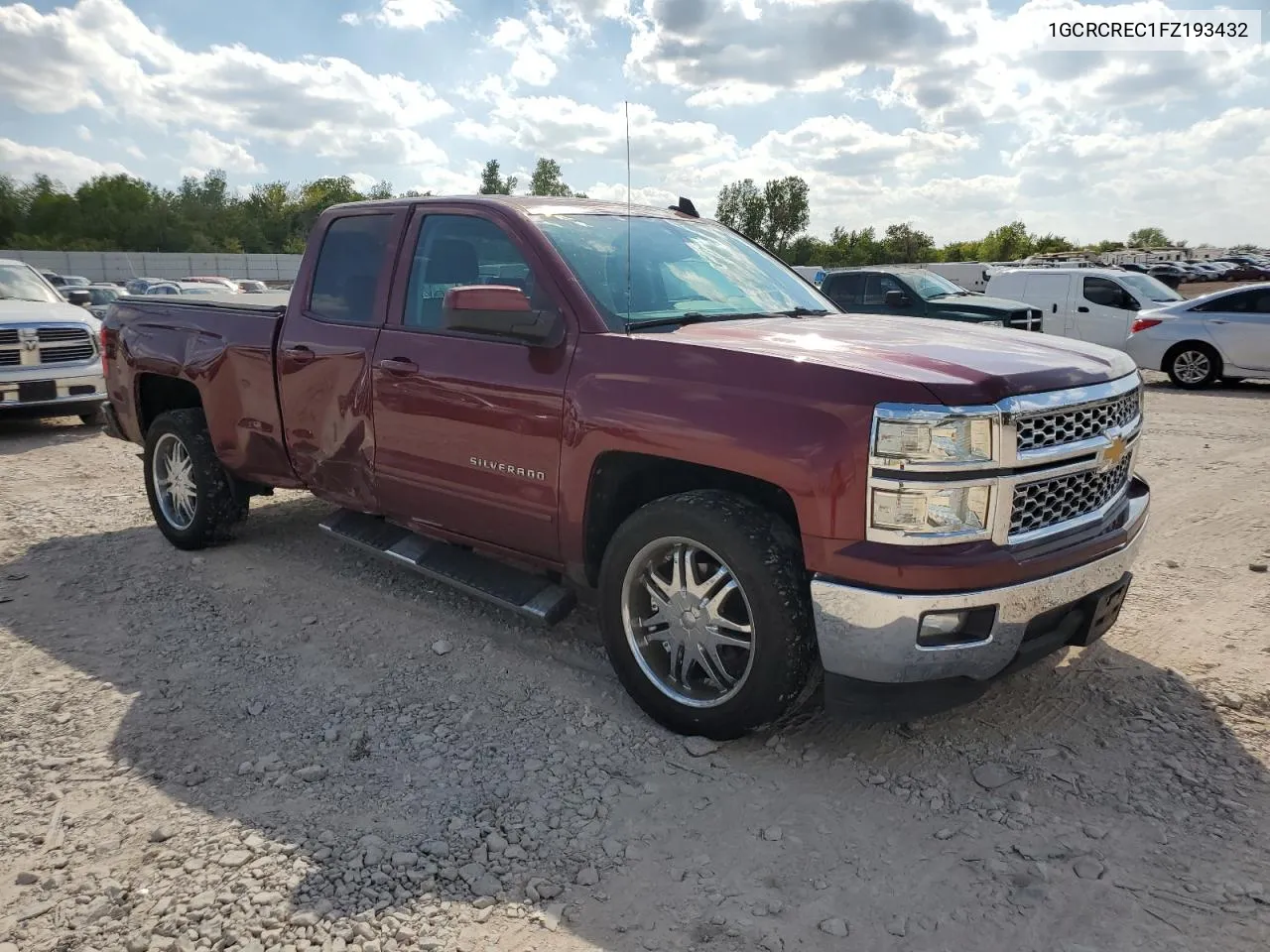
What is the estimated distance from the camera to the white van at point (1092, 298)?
15.7m

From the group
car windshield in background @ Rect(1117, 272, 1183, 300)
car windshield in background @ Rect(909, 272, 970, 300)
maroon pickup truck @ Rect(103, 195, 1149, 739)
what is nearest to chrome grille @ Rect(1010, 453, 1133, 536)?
maroon pickup truck @ Rect(103, 195, 1149, 739)

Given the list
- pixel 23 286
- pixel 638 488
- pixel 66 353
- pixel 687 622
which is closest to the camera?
pixel 687 622

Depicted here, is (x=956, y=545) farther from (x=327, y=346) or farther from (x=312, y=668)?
(x=327, y=346)

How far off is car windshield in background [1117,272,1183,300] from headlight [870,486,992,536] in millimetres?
14848

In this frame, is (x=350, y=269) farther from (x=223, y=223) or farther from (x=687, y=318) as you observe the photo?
(x=223, y=223)

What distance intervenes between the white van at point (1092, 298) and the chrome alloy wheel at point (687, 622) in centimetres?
1414

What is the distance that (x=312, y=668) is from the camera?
13.9 ft

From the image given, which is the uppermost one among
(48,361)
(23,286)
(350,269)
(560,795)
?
(350,269)

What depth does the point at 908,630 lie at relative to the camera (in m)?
2.94

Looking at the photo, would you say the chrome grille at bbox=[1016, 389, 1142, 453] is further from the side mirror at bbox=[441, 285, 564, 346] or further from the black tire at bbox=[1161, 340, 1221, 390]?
the black tire at bbox=[1161, 340, 1221, 390]

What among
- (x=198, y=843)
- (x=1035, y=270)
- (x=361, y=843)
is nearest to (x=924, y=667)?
(x=361, y=843)

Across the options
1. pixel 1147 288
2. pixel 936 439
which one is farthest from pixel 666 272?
pixel 1147 288

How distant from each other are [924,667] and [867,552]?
0.41m

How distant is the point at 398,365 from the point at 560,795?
2092 mm
